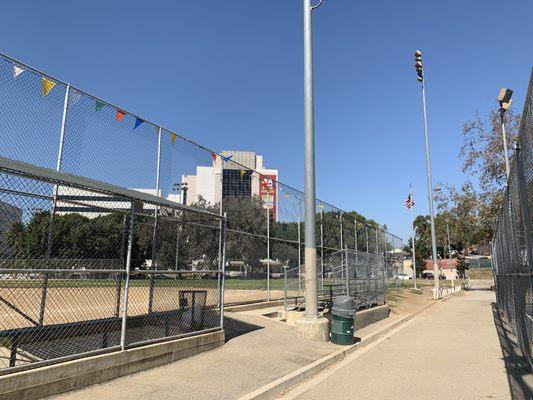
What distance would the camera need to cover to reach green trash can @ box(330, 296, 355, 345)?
11.8 m

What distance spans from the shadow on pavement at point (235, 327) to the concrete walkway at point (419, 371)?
2.49 meters

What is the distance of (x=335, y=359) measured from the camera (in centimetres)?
1029

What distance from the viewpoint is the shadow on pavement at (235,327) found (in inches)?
432

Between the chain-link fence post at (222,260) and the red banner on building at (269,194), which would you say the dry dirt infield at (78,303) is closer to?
the chain-link fence post at (222,260)

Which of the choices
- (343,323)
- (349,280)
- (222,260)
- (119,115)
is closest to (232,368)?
(222,260)

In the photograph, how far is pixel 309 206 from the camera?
12.5 m

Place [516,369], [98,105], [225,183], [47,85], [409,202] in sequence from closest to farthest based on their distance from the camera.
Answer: [47,85] → [516,369] → [98,105] → [225,183] → [409,202]

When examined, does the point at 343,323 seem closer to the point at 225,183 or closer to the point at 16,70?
the point at 225,183

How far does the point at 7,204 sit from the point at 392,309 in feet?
60.0

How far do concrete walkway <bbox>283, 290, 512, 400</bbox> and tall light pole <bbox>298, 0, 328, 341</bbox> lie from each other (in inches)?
51.9

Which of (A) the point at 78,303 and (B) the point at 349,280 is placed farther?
(B) the point at 349,280

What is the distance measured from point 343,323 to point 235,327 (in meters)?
2.78

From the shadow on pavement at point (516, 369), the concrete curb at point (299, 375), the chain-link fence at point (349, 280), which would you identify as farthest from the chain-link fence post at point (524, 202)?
the chain-link fence at point (349, 280)

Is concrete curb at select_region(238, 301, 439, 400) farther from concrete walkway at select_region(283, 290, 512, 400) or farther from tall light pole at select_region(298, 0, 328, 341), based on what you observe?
tall light pole at select_region(298, 0, 328, 341)
